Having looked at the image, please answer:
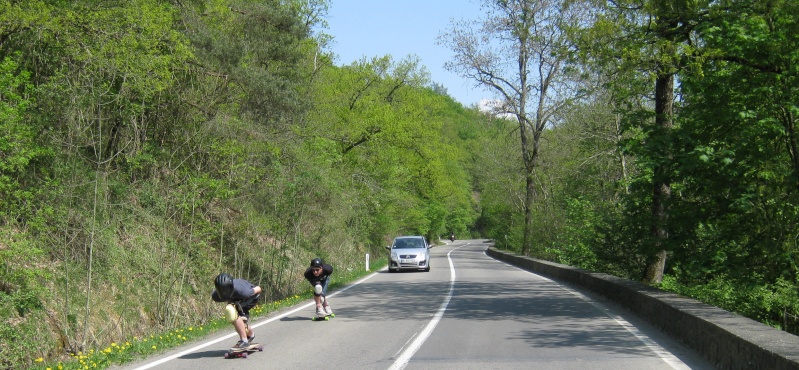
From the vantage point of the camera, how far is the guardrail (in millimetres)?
7434

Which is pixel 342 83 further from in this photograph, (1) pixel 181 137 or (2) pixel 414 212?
(1) pixel 181 137

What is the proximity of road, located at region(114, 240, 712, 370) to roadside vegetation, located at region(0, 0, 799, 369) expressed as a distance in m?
1.54

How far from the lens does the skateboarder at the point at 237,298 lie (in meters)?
9.84

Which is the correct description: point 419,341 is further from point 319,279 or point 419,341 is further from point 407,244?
point 407,244

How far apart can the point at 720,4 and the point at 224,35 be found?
16.5 m

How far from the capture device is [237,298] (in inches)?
398

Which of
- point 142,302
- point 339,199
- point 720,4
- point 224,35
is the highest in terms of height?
point 224,35

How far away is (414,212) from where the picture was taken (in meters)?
58.5

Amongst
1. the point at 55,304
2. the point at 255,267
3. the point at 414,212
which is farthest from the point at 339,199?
the point at 414,212

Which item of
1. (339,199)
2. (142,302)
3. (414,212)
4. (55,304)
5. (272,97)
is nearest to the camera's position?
(55,304)

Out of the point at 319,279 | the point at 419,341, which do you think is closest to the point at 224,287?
the point at 419,341

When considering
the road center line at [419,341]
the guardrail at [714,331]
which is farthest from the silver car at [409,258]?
the guardrail at [714,331]

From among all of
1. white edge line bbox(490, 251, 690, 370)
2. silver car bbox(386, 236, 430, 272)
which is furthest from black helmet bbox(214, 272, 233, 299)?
silver car bbox(386, 236, 430, 272)

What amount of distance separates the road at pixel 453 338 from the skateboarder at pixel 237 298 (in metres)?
0.35
